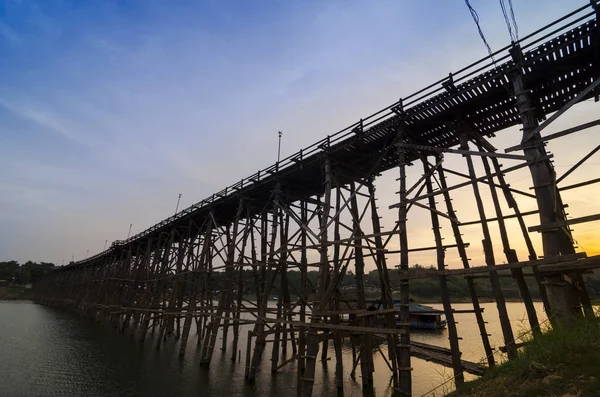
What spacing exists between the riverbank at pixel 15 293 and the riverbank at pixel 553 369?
335ft

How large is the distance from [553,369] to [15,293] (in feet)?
351

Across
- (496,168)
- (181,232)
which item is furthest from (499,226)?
(181,232)

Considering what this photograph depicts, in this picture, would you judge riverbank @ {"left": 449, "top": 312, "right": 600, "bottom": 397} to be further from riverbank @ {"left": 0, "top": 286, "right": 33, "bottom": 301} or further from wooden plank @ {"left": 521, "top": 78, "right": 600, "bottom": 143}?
riverbank @ {"left": 0, "top": 286, "right": 33, "bottom": 301}

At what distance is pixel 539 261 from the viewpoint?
224 inches

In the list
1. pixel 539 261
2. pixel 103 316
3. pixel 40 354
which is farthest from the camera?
pixel 103 316

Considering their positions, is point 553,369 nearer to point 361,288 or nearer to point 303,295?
point 361,288

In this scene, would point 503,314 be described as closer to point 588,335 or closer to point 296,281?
point 588,335

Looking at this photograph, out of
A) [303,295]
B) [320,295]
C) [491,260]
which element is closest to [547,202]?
[491,260]

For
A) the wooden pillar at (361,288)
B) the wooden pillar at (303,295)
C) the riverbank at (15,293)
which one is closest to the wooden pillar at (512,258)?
the wooden pillar at (361,288)

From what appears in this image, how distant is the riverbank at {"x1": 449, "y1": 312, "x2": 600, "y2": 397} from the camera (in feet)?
12.1

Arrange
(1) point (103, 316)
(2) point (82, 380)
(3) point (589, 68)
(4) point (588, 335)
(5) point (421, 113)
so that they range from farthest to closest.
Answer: (1) point (103, 316)
(2) point (82, 380)
(5) point (421, 113)
(3) point (589, 68)
(4) point (588, 335)

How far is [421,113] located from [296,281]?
60102 millimetres

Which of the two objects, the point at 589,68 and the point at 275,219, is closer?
the point at 589,68

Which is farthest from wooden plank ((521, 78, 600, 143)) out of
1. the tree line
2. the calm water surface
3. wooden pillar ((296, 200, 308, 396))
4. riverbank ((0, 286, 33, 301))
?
the tree line
